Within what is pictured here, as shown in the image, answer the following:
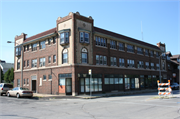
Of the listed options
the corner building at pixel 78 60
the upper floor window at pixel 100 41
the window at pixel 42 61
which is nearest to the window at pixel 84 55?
the corner building at pixel 78 60

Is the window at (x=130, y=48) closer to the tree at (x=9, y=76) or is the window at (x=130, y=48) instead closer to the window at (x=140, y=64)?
the window at (x=140, y=64)

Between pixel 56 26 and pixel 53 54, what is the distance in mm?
4774

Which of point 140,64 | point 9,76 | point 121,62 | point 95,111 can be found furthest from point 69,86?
point 9,76

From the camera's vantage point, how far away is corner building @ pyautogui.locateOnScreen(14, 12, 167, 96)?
26.7 m

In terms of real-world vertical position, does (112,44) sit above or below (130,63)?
above

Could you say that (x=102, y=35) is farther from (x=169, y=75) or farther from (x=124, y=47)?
(x=169, y=75)

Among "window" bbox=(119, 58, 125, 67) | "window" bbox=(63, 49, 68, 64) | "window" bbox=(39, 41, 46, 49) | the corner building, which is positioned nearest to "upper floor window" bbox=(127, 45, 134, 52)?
the corner building

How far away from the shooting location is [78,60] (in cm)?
2652

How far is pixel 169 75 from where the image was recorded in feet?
175

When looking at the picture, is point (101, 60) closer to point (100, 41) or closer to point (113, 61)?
point (100, 41)

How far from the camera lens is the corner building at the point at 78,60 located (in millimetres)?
26688

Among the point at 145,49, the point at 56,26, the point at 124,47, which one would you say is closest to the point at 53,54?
the point at 56,26

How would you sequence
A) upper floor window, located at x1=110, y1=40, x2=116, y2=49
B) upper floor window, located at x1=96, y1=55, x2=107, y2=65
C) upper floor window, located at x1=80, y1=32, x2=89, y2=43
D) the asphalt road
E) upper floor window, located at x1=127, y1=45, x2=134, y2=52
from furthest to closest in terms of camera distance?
upper floor window, located at x1=127, y1=45, x2=134, y2=52 → upper floor window, located at x1=110, y1=40, x2=116, y2=49 → upper floor window, located at x1=96, y1=55, x2=107, y2=65 → upper floor window, located at x1=80, y1=32, x2=89, y2=43 → the asphalt road

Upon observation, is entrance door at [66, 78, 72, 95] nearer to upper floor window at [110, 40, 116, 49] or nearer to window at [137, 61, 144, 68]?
upper floor window at [110, 40, 116, 49]
